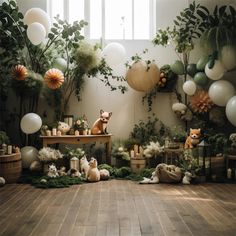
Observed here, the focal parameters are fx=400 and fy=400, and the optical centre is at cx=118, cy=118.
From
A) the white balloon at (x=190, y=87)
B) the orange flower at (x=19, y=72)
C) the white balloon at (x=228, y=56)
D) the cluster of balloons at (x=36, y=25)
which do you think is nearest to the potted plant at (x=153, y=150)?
the white balloon at (x=190, y=87)

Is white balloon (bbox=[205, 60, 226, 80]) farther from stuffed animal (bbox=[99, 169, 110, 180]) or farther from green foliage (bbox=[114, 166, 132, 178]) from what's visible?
stuffed animal (bbox=[99, 169, 110, 180])

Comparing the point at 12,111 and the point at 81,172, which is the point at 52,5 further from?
the point at 81,172

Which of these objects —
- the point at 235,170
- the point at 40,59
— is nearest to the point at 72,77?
the point at 40,59

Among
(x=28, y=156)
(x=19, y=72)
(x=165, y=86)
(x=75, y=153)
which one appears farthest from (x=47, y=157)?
(x=165, y=86)

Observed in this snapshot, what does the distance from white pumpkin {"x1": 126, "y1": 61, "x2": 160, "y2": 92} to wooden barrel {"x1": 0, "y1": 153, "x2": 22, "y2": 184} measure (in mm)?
2151

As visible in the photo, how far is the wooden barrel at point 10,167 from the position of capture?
18.1 feet

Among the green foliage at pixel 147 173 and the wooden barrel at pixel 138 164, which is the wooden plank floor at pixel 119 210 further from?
the wooden barrel at pixel 138 164

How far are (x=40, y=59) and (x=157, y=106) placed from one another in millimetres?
2171

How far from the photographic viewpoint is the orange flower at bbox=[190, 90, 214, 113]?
641cm

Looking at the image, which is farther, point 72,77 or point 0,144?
point 72,77

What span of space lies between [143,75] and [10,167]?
8.10ft

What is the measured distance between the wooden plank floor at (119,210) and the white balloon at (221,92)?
135 cm

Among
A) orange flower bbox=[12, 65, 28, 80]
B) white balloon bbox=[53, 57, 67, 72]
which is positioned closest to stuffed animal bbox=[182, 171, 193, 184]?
white balloon bbox=[53, 57, 67, 72]

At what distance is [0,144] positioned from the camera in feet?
18.3
